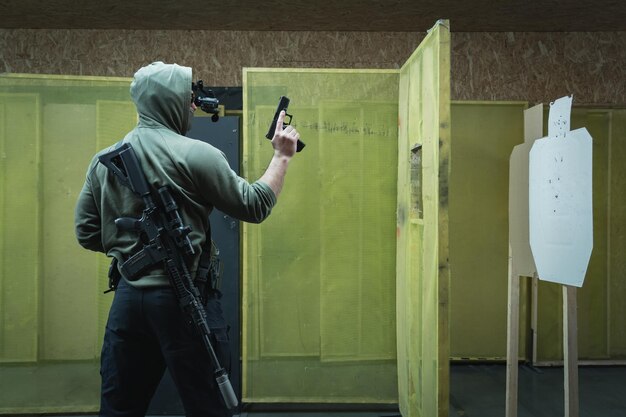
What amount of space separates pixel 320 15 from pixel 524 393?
2541 millimetres

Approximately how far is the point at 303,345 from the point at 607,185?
7.60 feet

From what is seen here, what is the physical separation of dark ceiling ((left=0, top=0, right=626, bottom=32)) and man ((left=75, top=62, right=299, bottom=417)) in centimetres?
171

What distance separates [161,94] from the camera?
150 cm

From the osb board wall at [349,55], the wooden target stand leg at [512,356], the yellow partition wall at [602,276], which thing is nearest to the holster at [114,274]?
the wooden target stand leg at [512,356]

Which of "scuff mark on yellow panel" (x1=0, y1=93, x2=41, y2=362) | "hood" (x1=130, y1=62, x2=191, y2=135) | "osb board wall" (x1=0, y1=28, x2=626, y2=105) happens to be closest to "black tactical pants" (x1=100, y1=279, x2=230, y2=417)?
"hood" (x1=130, y1=62, x2=191, y2=135)

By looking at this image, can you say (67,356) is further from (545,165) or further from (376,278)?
(545,165)

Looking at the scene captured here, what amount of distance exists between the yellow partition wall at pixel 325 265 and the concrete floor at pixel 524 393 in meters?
0.23

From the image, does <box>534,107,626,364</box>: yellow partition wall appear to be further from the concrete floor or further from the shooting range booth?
the shooting range booth

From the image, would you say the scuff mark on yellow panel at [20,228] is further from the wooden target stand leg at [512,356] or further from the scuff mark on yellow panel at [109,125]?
the wooden target stand leg at [512,356]

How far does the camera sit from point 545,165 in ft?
7.17

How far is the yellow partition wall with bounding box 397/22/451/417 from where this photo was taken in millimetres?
1804

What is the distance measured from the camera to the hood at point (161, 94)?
1.51m

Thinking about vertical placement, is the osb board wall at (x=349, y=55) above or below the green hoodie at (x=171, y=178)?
above

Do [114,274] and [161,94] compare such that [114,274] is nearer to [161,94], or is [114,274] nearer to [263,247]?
[161,94]
